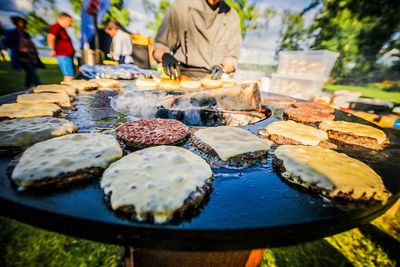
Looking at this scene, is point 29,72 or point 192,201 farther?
point 29,72

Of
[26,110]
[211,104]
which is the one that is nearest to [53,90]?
[26,110]

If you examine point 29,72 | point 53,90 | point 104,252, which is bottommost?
point 104,252

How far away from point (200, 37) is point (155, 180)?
12.0 feet

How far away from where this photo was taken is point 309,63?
5.97 meters

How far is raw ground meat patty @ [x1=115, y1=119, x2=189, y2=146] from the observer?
111 cm

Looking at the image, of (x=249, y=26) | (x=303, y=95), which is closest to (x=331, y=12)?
(x=249, y=26)

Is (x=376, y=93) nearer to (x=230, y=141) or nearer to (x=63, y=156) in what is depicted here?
(x=230, y=141)

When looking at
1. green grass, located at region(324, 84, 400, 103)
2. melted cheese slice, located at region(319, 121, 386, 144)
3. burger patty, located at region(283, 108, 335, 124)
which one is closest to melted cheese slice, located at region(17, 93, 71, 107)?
burger patty, located at region(283, 108, 335, 124)

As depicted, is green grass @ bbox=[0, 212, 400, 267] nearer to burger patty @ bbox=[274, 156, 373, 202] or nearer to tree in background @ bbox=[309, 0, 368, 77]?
burger patty @ bbox=[274, 156, 373, 202]

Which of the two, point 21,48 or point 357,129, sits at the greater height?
point 21,48

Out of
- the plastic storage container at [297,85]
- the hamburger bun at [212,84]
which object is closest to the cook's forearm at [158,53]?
the hamburger bun at [212,84]

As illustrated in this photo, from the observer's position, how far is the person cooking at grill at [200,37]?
3414 millimetres

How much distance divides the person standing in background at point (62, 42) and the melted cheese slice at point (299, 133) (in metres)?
6.25

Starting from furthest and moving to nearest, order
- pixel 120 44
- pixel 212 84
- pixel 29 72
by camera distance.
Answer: pixel 120 44
pixel 29 72
pixel 212 84
